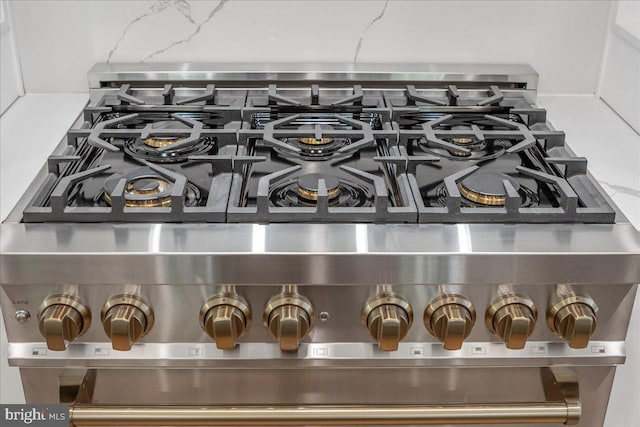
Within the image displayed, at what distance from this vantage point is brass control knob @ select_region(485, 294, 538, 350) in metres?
0.93

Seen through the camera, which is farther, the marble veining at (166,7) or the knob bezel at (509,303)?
the marble veining at (166,7)

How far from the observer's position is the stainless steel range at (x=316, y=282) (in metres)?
0.92

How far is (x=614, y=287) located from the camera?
97 centimetres

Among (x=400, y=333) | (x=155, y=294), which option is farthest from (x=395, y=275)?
(x=155, y=294)

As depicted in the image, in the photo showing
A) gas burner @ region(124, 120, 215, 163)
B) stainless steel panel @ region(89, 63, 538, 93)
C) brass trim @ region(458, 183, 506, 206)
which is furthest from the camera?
stainless steel panel @ region(89, 63, 538, 93)

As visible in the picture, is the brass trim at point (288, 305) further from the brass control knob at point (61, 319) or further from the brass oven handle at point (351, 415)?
the brass control knob at point (61, 319)

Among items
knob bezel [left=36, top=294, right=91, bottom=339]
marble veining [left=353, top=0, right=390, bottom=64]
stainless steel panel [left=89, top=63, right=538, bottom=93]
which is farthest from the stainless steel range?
marble veining [left=353, top=0, right=390, bottom=64]

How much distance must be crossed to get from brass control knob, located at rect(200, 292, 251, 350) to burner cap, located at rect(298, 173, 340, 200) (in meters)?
0.18

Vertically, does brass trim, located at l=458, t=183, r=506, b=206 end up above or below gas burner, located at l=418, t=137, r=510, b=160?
below

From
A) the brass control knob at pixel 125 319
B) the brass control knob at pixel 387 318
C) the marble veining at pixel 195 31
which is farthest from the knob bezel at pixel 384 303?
the marble veining at pixel 195 31

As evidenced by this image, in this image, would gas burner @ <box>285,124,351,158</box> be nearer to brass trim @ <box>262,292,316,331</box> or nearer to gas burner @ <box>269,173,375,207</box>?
gas burner @ <box>269,173,375,207</box>

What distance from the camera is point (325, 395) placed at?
105 cm

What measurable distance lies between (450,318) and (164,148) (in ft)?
1.67

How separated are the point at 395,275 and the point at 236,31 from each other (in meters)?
0.74
